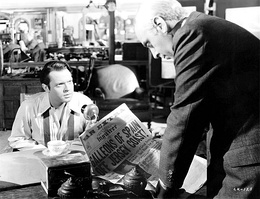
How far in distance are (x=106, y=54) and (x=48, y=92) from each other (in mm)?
4942

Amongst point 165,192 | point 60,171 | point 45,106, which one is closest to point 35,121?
Answer: point 45,106

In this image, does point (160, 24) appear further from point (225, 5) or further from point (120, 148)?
point (225, 5)

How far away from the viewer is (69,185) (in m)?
1.13

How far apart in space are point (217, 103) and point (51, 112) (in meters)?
1.41

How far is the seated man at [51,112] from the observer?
2.14 m

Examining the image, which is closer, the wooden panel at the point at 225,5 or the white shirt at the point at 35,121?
the white shirt at the point at 35,121

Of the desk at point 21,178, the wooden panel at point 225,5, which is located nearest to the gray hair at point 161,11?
the desk at point 21,178

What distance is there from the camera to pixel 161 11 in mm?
1201

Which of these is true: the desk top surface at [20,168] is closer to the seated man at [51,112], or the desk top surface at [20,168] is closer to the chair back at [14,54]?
the seated man at [51,112]

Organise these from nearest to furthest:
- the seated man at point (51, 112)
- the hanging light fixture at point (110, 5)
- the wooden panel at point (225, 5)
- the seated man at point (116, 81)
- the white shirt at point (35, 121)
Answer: the white shirt at point (35, 121), the seated man at point (51, 112), the wooden panel at point (225, 5), the seated man at point (116, 81), the hanging light fixture at point (110, 5)

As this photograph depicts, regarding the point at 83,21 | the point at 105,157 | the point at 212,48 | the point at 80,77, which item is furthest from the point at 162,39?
the point at 83,21

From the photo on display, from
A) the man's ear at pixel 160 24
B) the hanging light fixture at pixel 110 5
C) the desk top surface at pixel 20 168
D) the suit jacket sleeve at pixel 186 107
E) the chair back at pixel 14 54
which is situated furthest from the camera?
the hanging light fixture at pixel 110 5

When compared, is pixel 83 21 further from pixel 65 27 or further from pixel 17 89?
pixel 17 89

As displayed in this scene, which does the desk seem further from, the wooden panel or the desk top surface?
the wooden panel
